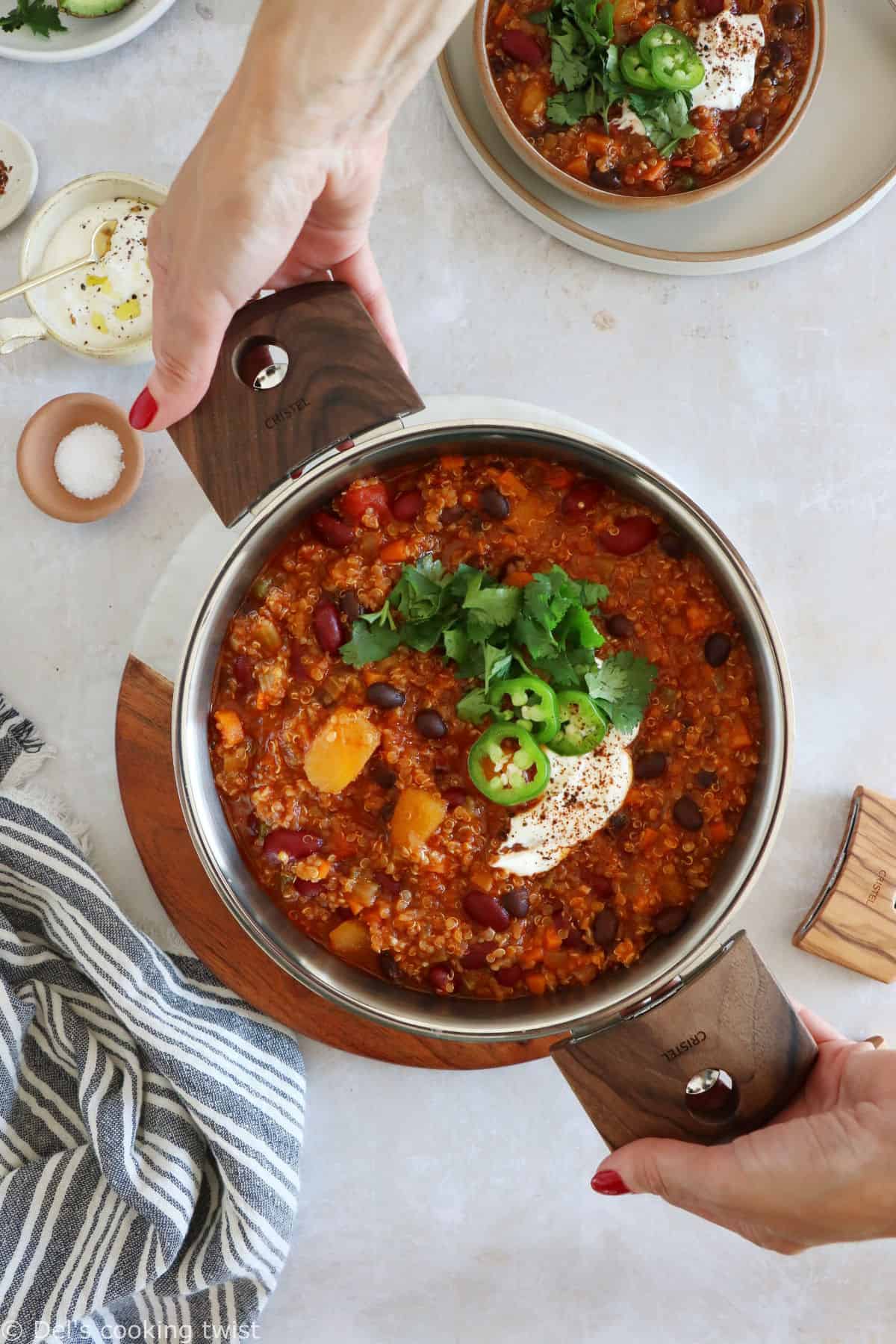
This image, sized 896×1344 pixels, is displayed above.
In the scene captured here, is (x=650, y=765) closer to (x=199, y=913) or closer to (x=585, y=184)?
(x=199, y=913)

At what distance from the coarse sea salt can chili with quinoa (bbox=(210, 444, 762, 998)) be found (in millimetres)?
669

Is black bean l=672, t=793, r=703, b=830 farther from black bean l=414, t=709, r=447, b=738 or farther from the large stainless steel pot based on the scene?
black bean l=414, t=709, r=447, b=738

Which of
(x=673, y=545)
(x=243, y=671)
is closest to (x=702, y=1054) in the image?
(x=673, y=545)

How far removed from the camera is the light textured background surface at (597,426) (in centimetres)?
330

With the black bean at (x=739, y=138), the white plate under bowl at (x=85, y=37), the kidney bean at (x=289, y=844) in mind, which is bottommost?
the kidney bean at (x=289, y=844)

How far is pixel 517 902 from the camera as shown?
111 inches

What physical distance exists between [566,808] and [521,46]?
2115mm

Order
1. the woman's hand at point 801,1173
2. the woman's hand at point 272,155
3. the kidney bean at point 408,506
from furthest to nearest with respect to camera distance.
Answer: the kidney bean at point 408,506, the woman's hand at point 801,1173, the woman's hand at point 272,155

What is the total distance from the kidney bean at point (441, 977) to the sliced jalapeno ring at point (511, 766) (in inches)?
19.8

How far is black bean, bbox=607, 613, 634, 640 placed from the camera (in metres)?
2.86

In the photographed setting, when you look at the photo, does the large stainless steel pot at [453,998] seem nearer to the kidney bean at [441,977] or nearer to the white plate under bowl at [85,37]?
the kidney bean at [441,977]

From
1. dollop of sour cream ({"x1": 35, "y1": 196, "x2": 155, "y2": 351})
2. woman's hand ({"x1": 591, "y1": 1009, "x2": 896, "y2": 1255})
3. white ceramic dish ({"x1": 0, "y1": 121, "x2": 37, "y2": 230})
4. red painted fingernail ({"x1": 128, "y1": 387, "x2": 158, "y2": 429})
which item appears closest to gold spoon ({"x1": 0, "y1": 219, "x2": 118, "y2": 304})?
dollop of sour cream ({"x1": 35, "y1": 196, "x2": 155, "y2": 351})

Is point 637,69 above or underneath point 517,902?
above

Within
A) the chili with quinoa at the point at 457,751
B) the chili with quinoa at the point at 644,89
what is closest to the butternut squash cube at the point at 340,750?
the chili with quinoa at the point at 457,751
